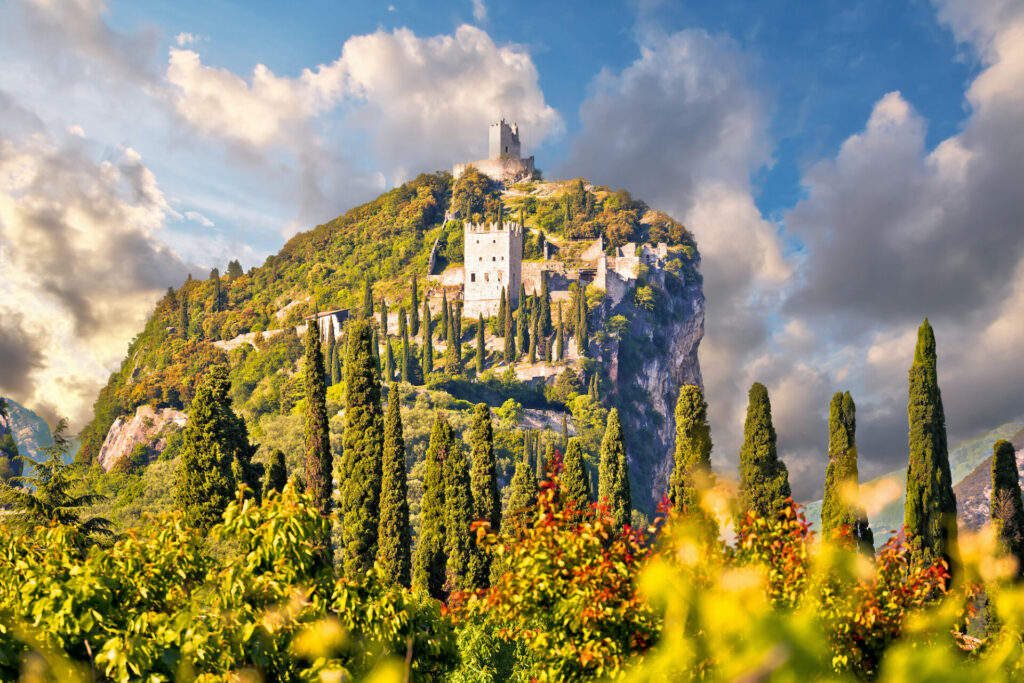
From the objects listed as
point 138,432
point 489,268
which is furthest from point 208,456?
point 489,268

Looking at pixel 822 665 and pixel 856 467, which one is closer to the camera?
pixel 822 665

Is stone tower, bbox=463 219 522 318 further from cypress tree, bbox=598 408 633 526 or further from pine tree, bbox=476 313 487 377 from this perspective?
cypress tree, bbox=598 408 633 526

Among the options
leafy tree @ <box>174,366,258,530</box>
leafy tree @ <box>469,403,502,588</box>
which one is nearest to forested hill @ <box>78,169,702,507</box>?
leafy tree @ <box>469,403,502,588</box>

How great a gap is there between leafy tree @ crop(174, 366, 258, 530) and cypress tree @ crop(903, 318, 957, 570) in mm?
22049

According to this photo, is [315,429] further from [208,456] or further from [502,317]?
[502,317]

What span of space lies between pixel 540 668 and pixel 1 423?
240ft

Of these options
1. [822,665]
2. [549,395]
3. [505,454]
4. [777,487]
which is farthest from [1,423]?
[822,665]

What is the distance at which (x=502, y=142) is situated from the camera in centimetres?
13212

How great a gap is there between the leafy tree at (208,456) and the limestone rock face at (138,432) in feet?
196

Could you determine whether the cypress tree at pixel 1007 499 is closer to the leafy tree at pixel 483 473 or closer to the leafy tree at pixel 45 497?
the leafy tree at pixel 483 473

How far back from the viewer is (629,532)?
24.0 ft

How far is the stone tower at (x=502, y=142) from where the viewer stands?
432 ft

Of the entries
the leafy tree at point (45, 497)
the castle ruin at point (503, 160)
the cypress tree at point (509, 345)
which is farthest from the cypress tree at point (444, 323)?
the leafy tree at point (45, 497)

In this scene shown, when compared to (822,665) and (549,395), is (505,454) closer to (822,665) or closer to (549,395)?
(549,395)
